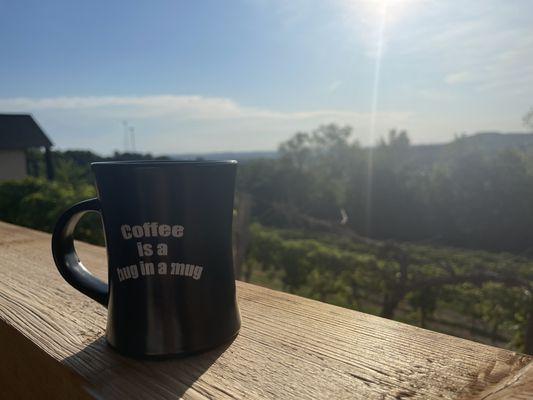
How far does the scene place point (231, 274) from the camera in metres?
0.54

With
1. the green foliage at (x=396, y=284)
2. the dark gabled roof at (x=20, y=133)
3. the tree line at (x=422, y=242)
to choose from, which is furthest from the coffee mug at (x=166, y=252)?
the dark gabled roof at (x=20, y=133)

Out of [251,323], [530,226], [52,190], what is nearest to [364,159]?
[530,226]

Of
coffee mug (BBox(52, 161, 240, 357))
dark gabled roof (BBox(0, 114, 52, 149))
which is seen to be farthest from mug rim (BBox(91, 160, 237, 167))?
dark gabled roof (BBox(0, 114, 52, 149))

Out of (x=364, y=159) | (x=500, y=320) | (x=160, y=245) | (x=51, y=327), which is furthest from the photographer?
(x=364, y=159)

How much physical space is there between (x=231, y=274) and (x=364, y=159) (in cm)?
2409

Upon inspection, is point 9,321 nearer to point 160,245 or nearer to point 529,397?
point 160,245

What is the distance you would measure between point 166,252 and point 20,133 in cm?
1509

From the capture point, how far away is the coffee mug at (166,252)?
1.53 ft

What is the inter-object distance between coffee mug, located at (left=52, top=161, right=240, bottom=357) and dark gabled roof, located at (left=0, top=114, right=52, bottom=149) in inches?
563

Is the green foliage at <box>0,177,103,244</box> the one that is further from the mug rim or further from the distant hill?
the mug rim

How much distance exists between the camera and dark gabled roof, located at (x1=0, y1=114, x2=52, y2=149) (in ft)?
42.2

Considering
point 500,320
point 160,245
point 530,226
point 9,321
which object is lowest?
point 500,320

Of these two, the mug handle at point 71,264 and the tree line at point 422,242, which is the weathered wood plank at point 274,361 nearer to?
the mug handle at point 71,264

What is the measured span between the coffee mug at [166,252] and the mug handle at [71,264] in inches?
2.3
